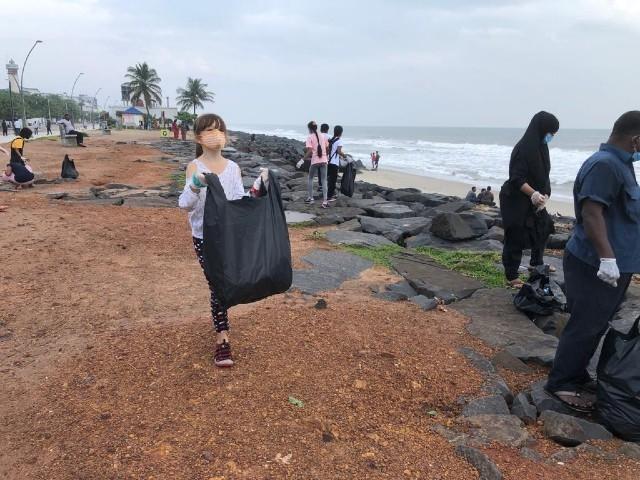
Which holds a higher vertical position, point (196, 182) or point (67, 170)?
point (196, 182)

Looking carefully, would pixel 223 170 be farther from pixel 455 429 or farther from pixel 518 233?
pixel 518 233

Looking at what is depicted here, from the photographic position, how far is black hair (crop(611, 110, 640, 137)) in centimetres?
262

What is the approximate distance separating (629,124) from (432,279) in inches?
107

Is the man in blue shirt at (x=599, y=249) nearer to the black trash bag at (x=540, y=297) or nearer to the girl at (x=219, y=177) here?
the black trash bag at (x=540, y=297)

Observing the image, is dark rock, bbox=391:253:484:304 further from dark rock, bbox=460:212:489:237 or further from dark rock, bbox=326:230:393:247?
dark rock, bbox=460:212:489:237

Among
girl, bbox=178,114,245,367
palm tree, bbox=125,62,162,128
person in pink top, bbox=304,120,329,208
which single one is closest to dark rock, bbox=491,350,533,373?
girl, bbox=178,114,245,367

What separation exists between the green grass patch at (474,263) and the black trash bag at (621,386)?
2377 mm

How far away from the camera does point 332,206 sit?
355 inches

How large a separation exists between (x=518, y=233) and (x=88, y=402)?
148 inches

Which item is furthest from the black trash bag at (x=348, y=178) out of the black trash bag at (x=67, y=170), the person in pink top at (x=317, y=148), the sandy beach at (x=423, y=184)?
the sandy beach at (x=423, y=184)

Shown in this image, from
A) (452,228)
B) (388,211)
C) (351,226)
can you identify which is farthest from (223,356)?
(388,211)

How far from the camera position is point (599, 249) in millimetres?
2535

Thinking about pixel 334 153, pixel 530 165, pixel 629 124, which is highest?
pixel 629 124

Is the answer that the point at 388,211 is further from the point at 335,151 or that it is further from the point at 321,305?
the point at 321,305
